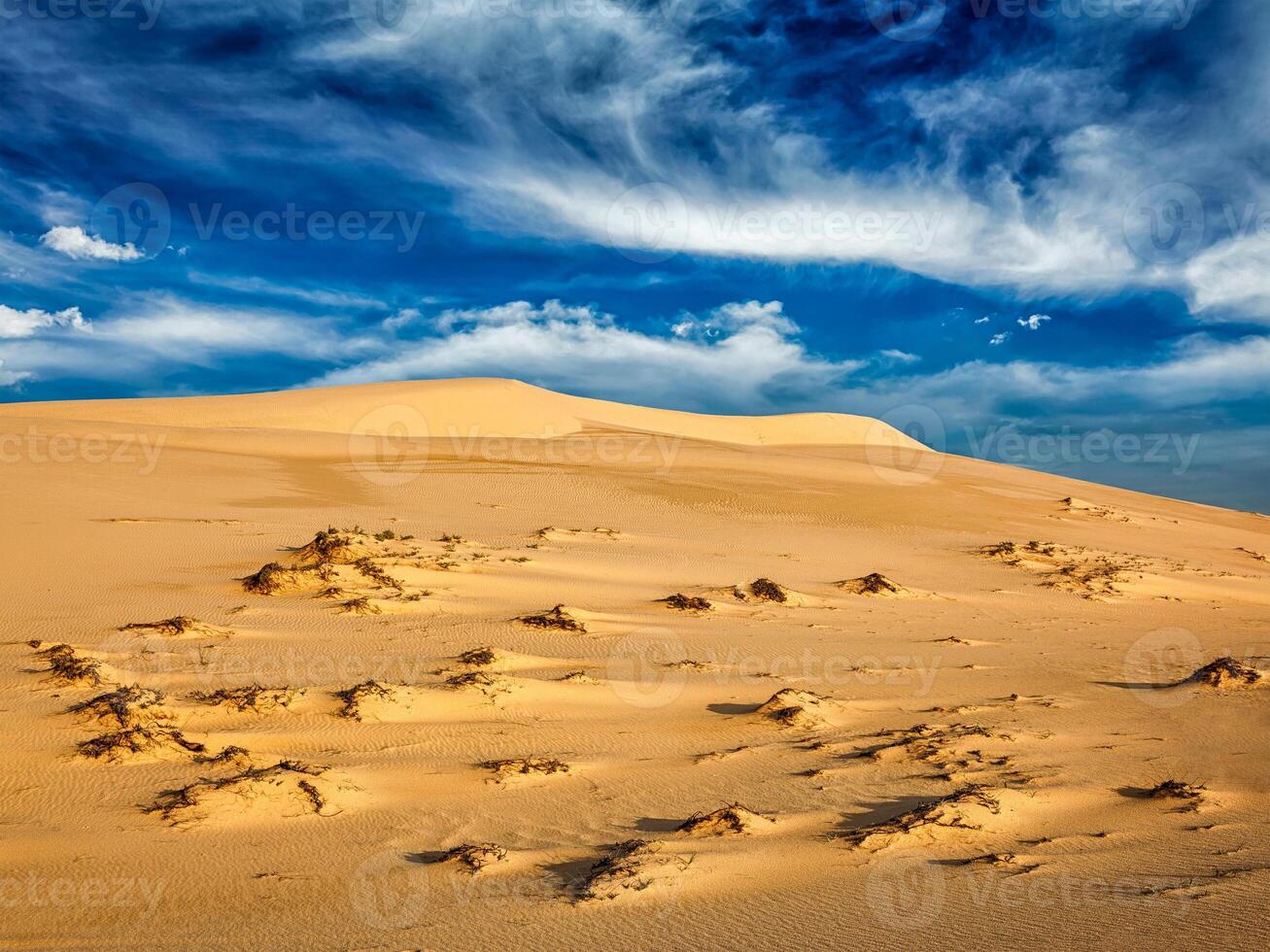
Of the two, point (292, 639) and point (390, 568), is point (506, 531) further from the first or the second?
point (292, 639)

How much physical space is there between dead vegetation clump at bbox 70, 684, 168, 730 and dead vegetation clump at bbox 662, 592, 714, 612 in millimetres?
5300

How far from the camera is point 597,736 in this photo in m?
5.87

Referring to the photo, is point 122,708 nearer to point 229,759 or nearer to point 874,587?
point 229,759

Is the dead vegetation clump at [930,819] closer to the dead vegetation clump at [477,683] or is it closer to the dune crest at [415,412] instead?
the dead vegetation clump at [477,683]

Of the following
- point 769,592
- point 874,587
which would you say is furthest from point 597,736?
point 874,587

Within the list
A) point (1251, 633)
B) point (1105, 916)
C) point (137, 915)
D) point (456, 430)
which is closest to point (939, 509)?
point (1251, 633)

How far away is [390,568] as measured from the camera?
374 inches

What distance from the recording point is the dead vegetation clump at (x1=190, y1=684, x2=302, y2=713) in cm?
569

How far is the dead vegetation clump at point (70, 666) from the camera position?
581 centimetres

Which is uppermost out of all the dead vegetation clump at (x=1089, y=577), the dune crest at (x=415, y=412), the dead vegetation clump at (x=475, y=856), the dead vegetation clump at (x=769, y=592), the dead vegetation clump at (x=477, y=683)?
the dune crest at (x=415, y=412)

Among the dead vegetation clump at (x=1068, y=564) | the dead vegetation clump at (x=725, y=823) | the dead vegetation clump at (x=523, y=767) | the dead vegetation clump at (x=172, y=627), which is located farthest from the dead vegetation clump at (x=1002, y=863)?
the dead vegetation clump at (x=1068, y=564)

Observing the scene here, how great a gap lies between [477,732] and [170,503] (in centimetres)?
962

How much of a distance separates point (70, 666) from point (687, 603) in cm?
572

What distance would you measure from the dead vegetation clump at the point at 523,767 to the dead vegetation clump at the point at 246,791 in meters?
0.98
